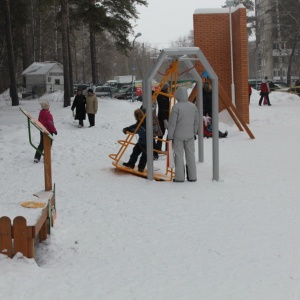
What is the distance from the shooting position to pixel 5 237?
5.15 meters

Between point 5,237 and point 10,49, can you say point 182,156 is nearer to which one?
point 5,237

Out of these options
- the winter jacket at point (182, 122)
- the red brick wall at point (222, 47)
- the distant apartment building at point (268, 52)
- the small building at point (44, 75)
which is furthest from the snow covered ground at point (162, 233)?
the distant apartment building at point (268, 52)

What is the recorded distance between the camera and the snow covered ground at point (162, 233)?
188 inches

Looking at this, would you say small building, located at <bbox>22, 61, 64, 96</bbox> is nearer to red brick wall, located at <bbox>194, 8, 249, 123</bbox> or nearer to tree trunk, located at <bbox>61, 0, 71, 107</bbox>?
tree trunk, located at <bbox>61, 0, 71, 107</bbox>

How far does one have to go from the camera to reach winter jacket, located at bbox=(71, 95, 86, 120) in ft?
59.7

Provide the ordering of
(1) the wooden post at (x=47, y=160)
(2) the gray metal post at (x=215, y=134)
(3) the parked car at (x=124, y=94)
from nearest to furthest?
(1) the wooden post at (x=47, y=160) < (2) the gray metal post at (x=215, y=134) < (3) the parked car at (x=124, y=94)

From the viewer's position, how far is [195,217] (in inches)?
281

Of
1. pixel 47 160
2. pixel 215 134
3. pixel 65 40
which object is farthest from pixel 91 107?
pixel 47 160

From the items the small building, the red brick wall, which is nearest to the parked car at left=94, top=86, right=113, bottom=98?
the small building

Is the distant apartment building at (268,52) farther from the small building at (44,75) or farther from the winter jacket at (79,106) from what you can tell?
the winter jacket at (79,106)

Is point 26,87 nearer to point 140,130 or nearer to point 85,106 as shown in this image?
point 85,106

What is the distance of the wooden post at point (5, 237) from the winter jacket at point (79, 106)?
13252 mm

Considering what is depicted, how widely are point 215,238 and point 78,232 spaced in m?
1.61

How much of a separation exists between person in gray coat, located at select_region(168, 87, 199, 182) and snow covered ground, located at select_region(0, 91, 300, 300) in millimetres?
312
